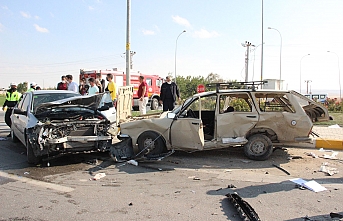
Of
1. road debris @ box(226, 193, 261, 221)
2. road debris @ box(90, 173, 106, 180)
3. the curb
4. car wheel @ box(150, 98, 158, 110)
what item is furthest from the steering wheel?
car wheel @ box(150, 98, 158, 110)

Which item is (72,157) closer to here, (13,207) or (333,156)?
(13,207)

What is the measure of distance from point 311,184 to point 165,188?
95.3 inches

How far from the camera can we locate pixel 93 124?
7.04 metres

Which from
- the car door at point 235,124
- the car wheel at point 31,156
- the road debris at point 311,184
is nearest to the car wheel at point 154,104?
the car door at point 235,124

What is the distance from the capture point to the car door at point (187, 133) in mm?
6867

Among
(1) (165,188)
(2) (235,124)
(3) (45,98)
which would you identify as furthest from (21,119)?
(2) (235,124)

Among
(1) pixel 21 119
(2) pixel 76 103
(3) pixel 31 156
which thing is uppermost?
(2) pixel 76 103

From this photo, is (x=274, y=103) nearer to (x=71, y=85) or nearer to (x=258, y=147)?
(x=258, y=147)

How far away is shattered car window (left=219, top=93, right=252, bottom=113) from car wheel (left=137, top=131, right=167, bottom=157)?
61.5 inches

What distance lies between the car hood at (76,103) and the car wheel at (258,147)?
3.68 meters

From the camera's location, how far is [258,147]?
715 centimetres

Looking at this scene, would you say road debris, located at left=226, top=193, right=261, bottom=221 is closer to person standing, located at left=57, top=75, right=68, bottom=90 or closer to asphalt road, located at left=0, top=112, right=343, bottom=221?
asphalt road, located at left=0, top=112, right=343, bottom=221

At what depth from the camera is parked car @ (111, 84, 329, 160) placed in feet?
23.1

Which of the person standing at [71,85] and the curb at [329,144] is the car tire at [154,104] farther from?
the curb at [329,144]
